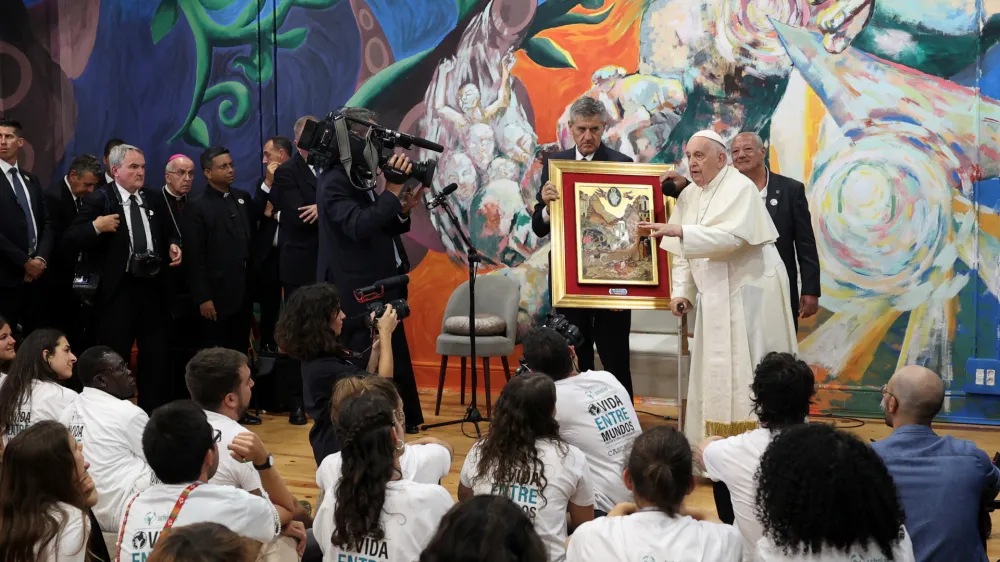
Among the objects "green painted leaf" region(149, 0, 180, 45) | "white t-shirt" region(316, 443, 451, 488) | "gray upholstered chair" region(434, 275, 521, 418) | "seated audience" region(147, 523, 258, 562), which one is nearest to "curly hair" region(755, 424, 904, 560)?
"white t-shirt" region(316, 443, 451, 488)

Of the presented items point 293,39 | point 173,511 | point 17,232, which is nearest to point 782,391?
point 173,511

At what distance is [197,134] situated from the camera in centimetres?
778

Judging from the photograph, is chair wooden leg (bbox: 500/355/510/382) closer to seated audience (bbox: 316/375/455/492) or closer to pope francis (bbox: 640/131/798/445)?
pope francis (bbox: 640/131/798/445)

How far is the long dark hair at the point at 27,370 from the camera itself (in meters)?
3.79

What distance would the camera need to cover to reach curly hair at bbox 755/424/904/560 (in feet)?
7.20

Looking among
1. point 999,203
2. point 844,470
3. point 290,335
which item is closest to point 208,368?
point 290,335

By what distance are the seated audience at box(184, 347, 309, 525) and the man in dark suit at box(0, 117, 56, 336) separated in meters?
3.30

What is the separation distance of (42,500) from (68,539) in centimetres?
12

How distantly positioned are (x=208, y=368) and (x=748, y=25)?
449 centimetres

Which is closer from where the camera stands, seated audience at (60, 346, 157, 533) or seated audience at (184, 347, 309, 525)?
seated audience at (184, 347, 309, 525)

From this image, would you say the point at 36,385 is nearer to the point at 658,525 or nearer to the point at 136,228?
the point at 136,228

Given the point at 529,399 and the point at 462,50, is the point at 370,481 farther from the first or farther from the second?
the point at 462,50

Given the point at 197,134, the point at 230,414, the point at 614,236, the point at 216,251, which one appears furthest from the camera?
the point at 197,134

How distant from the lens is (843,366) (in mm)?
6508
